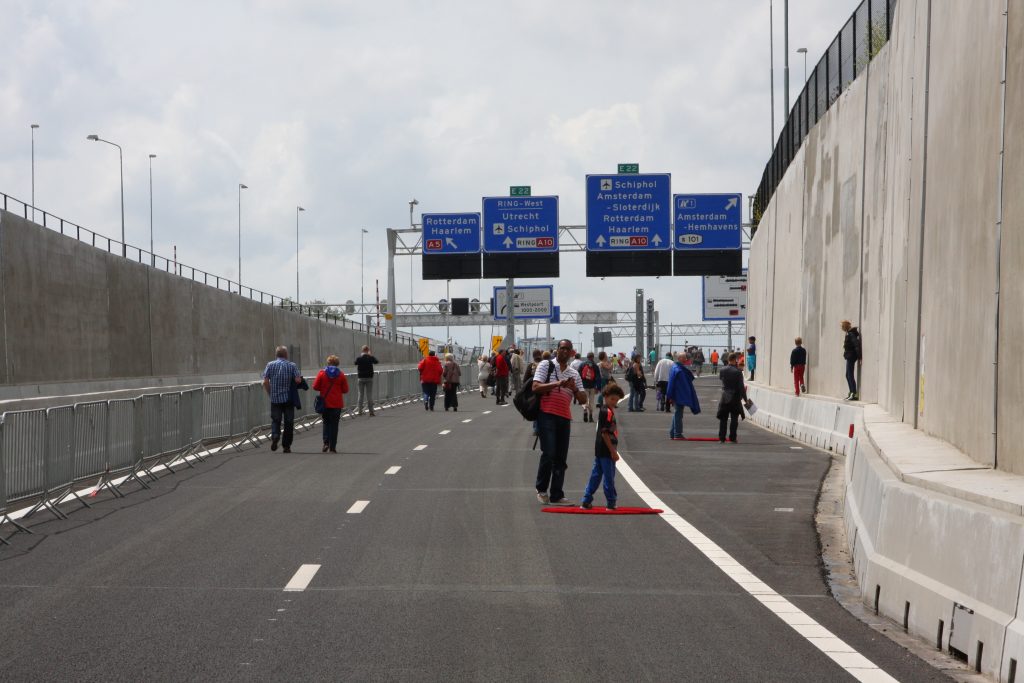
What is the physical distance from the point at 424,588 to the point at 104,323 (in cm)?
3080

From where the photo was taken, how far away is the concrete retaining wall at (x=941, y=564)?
6656 mm

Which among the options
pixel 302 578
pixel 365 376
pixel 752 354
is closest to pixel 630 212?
pixel 752 354

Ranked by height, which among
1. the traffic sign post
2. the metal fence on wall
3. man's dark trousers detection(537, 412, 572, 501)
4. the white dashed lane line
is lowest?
the white dashed lane line

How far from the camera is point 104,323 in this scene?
38.2m

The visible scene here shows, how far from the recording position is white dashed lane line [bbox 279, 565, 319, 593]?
9.45 meters

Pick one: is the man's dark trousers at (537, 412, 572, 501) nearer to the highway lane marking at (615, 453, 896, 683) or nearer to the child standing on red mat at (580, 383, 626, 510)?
the child standing on red mat at (580, 383, 626, 510)

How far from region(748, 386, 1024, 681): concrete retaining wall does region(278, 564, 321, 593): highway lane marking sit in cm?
384

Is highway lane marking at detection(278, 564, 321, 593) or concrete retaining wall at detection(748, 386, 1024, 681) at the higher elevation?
concrete retaining wall at detection(748, 386, 1024, 681)

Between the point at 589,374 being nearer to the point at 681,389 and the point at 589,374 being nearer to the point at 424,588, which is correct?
the point at 681,389

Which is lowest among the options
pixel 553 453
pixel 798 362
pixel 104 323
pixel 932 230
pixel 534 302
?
pixel 553 453

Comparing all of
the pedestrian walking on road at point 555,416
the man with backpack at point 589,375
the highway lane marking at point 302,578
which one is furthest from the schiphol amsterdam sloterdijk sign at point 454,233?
the highway lane marking at point 302,578

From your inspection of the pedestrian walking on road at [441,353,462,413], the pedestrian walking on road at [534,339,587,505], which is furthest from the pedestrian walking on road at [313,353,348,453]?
the pedestrian walking on road at [441,353,462,413]

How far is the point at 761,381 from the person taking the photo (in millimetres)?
46375

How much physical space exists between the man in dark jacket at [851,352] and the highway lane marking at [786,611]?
1296cm
